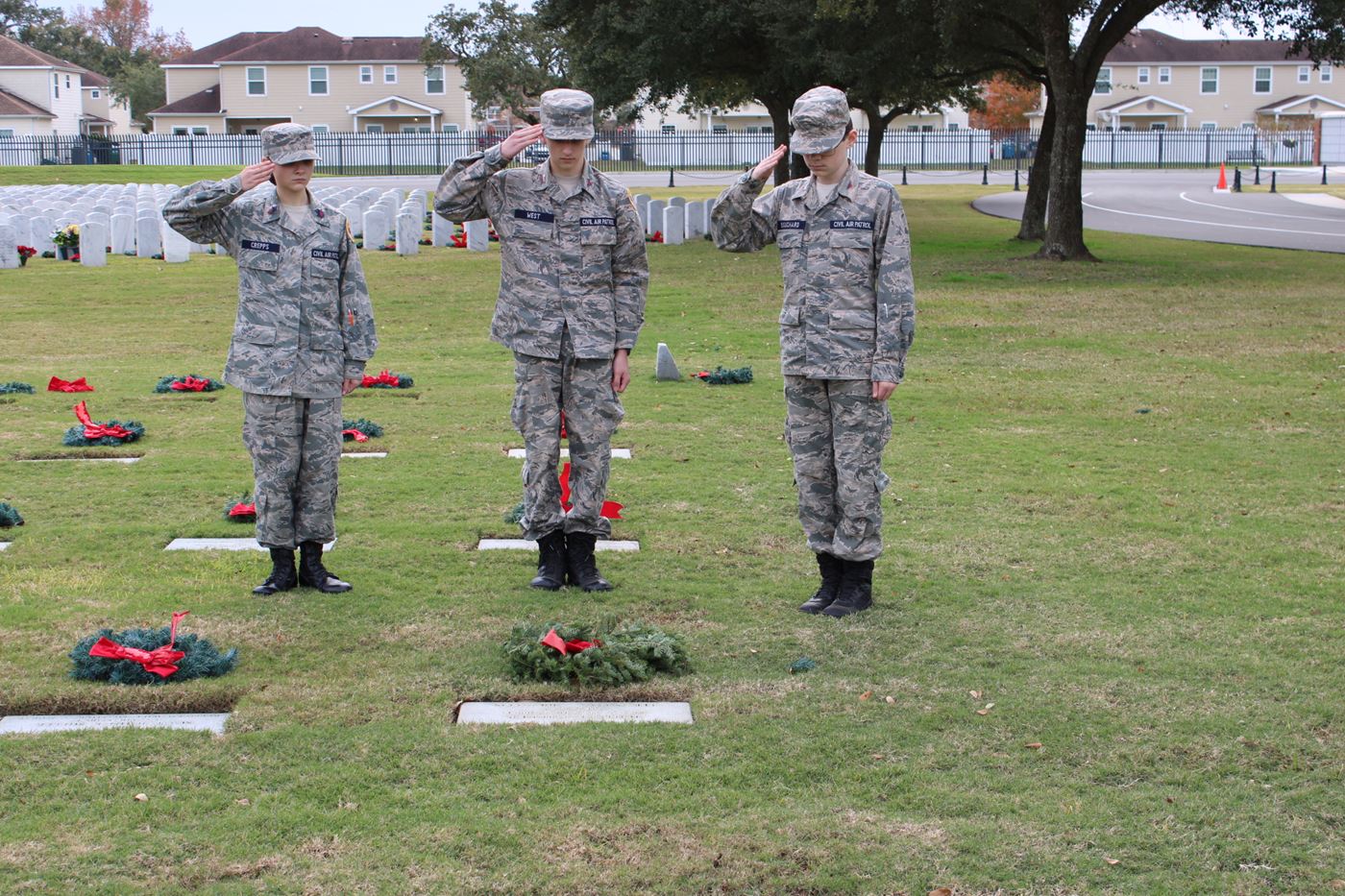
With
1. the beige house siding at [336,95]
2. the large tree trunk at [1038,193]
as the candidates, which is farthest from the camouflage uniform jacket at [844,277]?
the beige house siding at [336,95]

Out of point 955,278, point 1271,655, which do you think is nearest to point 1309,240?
point 955,278

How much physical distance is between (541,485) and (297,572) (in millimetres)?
1189

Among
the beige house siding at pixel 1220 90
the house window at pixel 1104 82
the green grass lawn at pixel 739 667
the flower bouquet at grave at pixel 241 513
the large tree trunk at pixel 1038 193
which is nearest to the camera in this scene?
the green grass lawn at pixel 739 667

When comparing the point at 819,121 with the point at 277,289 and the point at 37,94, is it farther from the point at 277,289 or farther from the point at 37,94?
the point at 37,94

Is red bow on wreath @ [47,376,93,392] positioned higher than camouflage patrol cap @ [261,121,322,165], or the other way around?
camouflage patrol cap @ [261,121,322,165]

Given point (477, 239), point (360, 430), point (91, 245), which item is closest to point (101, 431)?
point (360, 430)

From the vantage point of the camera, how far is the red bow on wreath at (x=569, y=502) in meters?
6.98

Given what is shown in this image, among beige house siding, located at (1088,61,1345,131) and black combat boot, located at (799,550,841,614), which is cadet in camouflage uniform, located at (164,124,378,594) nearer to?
black combat boot, located at (799,550,841,614)

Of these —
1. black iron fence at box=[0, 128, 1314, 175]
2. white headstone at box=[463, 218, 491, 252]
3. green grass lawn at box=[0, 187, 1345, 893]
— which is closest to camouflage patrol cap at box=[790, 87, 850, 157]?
green grass lawn at box=[0, 187, 1345, 893]

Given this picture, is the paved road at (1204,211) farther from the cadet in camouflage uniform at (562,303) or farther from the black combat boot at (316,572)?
the black combat boot at (316,572)

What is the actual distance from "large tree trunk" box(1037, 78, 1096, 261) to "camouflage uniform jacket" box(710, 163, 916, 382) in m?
18.3

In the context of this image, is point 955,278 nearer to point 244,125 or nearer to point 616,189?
point 616,189

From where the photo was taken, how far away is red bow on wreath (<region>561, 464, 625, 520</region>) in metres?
6.98

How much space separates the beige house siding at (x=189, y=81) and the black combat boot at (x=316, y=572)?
81.0 metres
